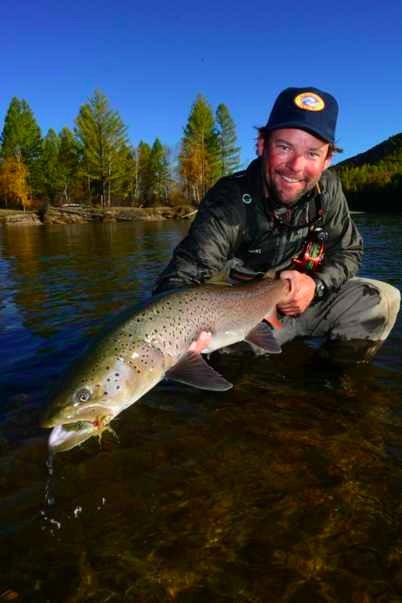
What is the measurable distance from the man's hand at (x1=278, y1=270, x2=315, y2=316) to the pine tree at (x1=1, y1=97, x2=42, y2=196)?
160 ft

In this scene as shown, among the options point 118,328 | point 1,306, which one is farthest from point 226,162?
point 118,328

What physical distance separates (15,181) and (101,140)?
10.7 metres

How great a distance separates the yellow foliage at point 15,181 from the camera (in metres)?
44.8

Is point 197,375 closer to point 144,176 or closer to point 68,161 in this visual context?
point 68,161

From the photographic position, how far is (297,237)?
4.13 meters

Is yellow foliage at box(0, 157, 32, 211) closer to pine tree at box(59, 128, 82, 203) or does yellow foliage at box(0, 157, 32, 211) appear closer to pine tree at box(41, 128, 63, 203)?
pine tree at box(41, 128, 63, 203)

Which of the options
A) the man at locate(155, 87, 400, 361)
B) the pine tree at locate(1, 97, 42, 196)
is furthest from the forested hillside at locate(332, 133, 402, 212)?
the man at locate(155, 87, 400, 361)

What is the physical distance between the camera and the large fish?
232 centimetres

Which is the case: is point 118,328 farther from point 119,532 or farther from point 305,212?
point 305,212

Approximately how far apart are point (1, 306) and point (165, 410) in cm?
489

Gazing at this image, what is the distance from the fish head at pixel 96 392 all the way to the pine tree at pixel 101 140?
51.1 meters

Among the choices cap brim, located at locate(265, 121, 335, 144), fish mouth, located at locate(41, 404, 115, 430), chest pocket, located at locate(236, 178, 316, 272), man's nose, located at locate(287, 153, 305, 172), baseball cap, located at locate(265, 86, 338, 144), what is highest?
baseball cap, located at locate(265, 86, 338, 144)

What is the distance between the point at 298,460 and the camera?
9.28ft

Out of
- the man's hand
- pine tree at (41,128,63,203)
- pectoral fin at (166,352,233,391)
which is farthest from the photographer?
pine tree at (41,128,63,203)
